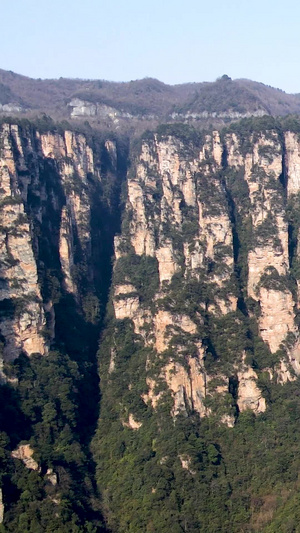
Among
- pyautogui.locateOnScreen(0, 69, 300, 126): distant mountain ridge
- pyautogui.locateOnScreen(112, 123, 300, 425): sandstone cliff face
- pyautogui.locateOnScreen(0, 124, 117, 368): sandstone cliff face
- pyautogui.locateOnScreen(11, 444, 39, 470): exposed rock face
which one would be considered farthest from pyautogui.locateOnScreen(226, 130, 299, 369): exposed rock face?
pyautogui.locateOnScreen(11, 444, 39, 470): exposed rock face

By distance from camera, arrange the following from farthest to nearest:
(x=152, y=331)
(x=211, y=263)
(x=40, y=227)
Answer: (x=40, y=227) < (x=211, y=263) < (x=152, y=331)

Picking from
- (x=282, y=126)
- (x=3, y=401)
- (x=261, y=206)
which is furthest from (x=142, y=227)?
(x=3, y=401)

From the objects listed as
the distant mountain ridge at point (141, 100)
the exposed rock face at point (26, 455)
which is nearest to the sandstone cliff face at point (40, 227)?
the exposed rock face at point (26, 455)

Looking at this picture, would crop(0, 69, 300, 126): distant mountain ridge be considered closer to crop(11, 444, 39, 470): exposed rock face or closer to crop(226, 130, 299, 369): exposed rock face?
crop(226, 130, 299, 369): exposed rock face

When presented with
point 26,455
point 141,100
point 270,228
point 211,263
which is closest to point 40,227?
point 211,263

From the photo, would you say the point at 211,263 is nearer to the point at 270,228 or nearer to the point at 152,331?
the point at 270,228

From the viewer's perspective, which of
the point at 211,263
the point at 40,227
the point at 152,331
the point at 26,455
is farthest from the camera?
the point at 40,227
